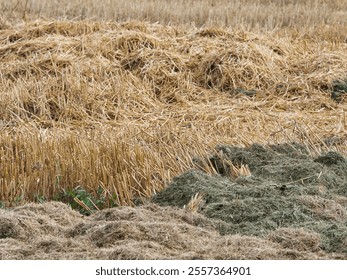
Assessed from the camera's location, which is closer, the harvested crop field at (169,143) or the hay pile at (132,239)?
the hay pile at (132,239)

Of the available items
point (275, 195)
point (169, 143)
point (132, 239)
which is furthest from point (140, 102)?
point (132, 239)

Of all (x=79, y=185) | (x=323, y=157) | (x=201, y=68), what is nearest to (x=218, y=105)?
(x=201, y=68)

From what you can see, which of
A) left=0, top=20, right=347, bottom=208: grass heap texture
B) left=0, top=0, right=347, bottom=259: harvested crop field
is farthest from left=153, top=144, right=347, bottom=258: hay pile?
left=0, top=20, right=347, bottom=208: grass heap texture

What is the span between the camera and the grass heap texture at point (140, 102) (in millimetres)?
5531

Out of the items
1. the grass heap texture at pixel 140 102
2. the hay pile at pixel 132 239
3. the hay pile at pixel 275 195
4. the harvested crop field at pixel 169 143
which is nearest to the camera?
the hay pile at pixel 132 239

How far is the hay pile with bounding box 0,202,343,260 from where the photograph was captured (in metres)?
3.96

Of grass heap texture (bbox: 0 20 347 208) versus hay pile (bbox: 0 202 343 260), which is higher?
hay pile (bbox: 0 202 343 260)

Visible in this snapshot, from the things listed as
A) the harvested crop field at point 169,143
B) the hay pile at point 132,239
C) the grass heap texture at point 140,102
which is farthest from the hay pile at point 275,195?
the grass heap texture at point 140,102

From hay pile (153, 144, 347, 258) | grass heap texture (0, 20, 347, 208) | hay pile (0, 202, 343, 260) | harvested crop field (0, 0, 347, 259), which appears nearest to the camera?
hay pile (0, 202, 343, 260)

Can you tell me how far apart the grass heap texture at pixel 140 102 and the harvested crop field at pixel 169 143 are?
0.06 ft

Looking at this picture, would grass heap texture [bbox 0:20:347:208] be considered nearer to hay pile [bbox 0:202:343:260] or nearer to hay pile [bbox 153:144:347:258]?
hay pile [bbox 153:144:347:258]

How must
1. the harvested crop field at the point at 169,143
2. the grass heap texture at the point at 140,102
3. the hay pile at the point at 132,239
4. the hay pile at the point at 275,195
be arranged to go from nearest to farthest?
the hay pile at the point at 132,239
the harvested crop field at the point at 169,143
the hay pile at the point at 275,195
the grass heap texture at the point at 140,102

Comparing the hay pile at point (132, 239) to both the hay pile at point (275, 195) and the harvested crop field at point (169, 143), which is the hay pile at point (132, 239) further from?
the hay pile at point (275, 195)

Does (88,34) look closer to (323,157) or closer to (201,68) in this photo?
(201,68)
